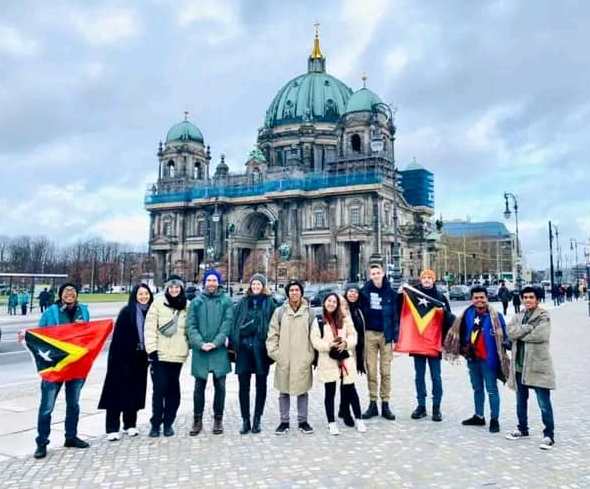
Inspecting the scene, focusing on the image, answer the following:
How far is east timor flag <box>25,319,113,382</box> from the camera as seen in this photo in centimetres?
658

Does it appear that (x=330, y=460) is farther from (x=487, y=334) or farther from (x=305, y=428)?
(x=487, y=334)

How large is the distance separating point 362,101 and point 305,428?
72.2 metres

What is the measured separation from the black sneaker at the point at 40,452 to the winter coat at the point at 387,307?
173 inches

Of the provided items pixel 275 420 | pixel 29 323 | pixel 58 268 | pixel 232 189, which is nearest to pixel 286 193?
pixel 232 189

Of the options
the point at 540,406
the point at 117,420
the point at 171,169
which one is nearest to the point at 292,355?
the point at 117,420

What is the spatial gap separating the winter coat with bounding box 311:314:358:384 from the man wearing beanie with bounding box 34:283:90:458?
9.53 ft

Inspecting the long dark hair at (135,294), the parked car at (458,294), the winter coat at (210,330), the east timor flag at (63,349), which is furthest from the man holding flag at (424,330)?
the parked car at (458,294)

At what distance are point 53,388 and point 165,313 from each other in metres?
1.53

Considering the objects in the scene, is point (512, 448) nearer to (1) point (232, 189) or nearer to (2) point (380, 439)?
(2) point (380, 439)

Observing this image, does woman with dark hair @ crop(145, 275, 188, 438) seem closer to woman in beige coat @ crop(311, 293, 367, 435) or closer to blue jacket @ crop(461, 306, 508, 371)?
woman in beige coat @ crop(311, 293, 367, 435)

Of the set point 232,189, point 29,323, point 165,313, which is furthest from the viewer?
point 232,189

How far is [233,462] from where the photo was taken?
6.07m

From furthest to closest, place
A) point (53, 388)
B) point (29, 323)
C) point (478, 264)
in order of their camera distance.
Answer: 1. point (478, 264)
2. point (29, 323)
3. point (53, 388)

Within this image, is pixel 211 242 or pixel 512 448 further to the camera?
pixel 211 242
